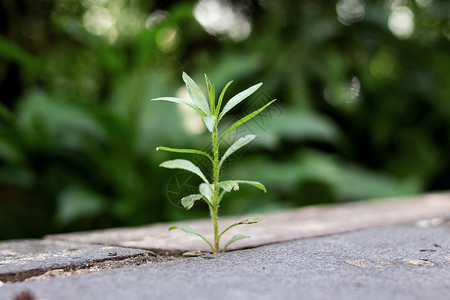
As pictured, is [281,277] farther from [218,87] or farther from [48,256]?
[218,87]

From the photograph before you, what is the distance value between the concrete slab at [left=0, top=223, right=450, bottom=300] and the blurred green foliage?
1008 millimetres

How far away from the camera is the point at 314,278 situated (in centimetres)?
47

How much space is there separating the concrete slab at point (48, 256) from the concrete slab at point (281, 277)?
8 centimetres

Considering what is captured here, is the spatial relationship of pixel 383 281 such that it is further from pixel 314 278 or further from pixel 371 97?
pixel 371 97

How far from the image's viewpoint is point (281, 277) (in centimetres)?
47

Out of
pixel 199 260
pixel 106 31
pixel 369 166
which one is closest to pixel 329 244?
pixel 199 260

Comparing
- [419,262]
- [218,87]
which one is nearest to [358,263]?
[419,262]

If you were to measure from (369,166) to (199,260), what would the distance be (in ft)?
9.74

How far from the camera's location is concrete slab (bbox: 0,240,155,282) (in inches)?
20.9

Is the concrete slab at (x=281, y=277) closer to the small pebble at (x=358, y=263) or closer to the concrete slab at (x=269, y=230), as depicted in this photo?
the small pebble at (x=358, y=263)

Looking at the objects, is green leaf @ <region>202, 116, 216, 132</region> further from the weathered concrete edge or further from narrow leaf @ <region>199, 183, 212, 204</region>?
the weathered concrete edge

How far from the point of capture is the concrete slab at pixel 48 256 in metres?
0.53

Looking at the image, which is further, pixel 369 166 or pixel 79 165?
pixel 369 166

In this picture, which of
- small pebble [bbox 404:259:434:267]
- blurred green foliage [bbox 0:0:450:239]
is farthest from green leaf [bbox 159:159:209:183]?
blurred green foliage [bbox 0:0:450:239]
